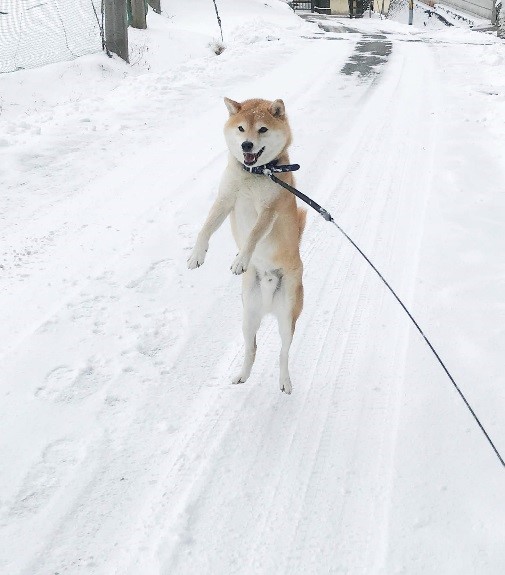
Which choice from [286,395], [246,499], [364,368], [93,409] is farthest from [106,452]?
[364,368]

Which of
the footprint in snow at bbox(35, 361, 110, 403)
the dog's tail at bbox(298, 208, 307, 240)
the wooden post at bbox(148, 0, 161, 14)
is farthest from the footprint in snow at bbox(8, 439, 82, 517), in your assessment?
the wooden post at bbox(148, 0, 161, 14)

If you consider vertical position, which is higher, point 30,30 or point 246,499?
point 30,30

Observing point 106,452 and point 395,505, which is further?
point 106,452

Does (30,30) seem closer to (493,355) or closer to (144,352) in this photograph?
(144,352)

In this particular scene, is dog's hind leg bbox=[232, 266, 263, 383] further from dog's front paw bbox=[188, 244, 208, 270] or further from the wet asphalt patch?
the wet asphalt patch

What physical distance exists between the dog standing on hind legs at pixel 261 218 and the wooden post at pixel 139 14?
50.7ft

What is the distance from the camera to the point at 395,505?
266cm

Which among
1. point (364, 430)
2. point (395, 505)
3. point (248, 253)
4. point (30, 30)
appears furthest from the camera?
point (30, 30)

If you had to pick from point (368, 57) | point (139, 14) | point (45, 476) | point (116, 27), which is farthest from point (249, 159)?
point (139, 14)

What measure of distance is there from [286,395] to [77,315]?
170 cm

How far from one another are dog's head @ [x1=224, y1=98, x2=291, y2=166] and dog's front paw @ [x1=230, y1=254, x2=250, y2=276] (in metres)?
0.52

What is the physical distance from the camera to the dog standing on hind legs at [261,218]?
3.00 m

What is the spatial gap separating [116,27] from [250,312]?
1168 centimetres

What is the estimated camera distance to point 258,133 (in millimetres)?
3016
